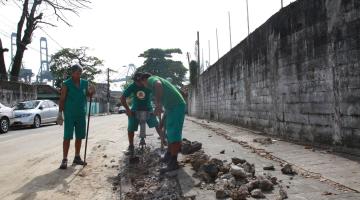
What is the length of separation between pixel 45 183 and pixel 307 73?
530 cm

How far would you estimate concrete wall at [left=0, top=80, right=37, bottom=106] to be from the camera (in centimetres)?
2589

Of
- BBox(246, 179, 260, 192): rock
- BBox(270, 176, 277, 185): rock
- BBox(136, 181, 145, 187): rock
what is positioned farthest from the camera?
BBox(136, 181, 145, 187): rock

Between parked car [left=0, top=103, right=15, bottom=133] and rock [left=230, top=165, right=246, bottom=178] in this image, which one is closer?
rock [left=230, top=165, right=246, bottom=178]

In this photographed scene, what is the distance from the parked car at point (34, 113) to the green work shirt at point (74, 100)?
537 inches

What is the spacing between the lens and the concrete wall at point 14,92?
25891 millimetres

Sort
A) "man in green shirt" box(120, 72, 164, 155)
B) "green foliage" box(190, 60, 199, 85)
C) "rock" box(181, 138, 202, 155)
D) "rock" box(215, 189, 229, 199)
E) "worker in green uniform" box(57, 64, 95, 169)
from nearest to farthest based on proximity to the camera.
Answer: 1. "rock" box(215, 189, 229, 199)
2. "worker in green uniform" box(57, 64, 95, 169)
3. "man in green shirt" box(120, 72, 164, 155)
4. "rock" box(181, 138, 202, 155)
5. "green foliage" box(190, 60, 199, 85)

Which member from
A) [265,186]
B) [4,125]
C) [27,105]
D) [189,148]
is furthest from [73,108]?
[27,105]

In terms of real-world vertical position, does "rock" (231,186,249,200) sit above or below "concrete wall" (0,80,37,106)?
below

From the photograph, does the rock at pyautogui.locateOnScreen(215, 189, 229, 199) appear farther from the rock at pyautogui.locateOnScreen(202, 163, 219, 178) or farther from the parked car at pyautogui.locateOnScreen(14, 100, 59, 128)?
the parked car at pyautogui.locateOnScreen(14, 100, 59, 128)

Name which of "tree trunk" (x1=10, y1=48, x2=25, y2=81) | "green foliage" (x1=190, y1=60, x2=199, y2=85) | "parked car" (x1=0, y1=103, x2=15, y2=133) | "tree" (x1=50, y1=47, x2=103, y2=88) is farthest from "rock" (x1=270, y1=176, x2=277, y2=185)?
"tree" (x1=50, y1=47, x2=103, y2=88)

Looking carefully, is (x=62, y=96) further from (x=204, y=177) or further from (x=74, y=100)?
(x=204, y=177)

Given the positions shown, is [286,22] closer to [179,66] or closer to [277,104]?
[277,104]

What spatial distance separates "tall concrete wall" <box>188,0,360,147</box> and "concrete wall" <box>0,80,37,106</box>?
16752mm

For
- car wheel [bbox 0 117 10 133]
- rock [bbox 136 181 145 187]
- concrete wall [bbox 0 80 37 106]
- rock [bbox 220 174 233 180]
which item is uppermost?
concrete wall [bbox 0 80 37 106]
